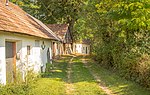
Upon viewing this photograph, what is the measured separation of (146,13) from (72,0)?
2784cm

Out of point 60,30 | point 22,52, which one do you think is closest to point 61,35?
point 60,30

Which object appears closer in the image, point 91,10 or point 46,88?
point 46,88

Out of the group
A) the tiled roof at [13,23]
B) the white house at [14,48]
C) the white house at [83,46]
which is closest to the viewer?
the white house at [14,48]

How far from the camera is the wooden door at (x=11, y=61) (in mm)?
11866

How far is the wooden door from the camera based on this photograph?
11.9m

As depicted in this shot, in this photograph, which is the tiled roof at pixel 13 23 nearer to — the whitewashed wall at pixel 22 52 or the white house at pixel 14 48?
the white house at pixel 14 48

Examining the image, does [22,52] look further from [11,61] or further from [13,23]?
[13,23]

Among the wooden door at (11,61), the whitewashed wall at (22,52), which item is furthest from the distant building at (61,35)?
the wooden door at (11,61)

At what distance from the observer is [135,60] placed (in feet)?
48.0

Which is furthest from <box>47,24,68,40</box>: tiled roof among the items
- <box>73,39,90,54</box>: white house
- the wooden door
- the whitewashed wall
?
the wooden door

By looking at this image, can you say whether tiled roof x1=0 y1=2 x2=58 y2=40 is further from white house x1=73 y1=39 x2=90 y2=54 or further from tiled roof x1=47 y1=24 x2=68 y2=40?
white house x1=73 y1=39 x2=90 y2=54

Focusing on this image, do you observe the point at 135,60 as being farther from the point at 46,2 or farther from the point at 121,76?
the point at 46,2

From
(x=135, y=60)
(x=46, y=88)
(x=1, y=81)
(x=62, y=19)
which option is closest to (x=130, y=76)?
(x=135, y=60)

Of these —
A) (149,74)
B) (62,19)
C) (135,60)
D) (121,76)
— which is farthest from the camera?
(62,19)
